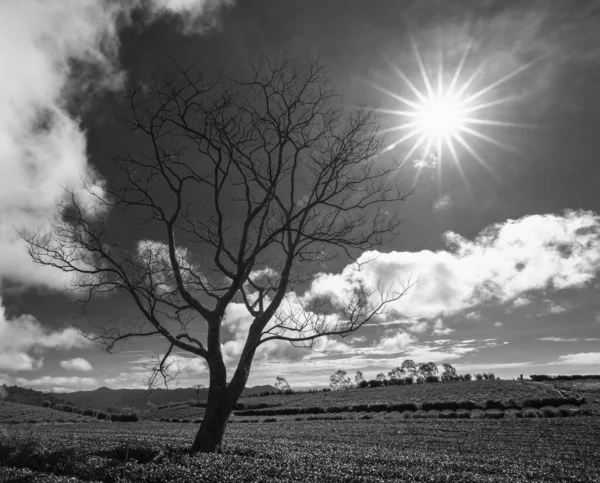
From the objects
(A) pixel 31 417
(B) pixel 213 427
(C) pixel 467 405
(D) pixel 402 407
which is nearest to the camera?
(B) pixel 213 427

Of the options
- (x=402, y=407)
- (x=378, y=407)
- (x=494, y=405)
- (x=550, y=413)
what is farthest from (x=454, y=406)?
(x=550, y=413)

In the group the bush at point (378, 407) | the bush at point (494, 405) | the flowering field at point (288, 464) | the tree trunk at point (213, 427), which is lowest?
the bush at point (378, 407)

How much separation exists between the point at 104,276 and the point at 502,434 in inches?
1066

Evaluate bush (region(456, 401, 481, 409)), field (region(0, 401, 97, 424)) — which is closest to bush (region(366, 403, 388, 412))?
bush (region(456, 401, 481, 409))

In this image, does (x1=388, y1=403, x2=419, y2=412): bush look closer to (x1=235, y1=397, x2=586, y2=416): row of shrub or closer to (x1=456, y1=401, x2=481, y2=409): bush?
(x1=235, y1=397, x2=586, y2=416): row of shrub

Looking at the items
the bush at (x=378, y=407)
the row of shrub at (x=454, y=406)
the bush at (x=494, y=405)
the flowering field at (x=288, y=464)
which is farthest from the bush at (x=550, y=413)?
the bush at (x=378, y=407)

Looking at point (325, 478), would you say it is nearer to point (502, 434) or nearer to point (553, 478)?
point (553, 478)

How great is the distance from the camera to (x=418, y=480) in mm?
9953

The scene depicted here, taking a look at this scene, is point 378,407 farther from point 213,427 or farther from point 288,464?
point 288,464

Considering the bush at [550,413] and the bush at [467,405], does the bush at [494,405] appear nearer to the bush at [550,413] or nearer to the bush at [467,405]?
the bush at [467,405]

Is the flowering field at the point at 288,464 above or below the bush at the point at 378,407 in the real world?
above

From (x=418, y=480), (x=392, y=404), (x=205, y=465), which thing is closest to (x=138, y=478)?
(x=205, y=465)

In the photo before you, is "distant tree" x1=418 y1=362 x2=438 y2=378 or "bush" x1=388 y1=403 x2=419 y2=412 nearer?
"bush" x1=388 y1=403 x2=419 y2=412

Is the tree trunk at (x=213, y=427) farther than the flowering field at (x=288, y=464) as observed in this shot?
Yes
